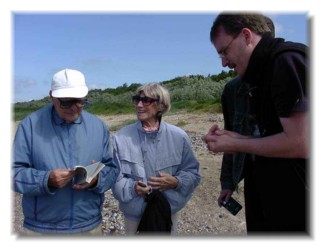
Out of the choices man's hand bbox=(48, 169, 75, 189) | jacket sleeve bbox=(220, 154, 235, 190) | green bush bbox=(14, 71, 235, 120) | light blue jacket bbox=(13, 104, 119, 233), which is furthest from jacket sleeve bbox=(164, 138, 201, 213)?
green bush bbox=(14, 71, 235, 120)

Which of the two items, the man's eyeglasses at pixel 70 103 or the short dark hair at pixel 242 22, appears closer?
the short dark hair at pixel 242 22

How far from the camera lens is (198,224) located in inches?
208

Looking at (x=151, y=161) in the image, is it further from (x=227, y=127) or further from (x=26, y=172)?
(x=26, y=172)

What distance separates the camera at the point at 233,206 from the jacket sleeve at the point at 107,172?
84 centimetres

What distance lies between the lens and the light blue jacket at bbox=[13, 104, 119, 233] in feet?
8.89

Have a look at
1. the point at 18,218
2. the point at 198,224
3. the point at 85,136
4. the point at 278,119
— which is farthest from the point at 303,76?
the point at 18,218

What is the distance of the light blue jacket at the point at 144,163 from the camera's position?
10.3ft

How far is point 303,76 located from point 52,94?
5.08 ft

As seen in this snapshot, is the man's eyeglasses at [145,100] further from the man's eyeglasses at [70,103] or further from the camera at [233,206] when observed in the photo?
the camera at [233,206]

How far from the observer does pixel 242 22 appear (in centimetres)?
246

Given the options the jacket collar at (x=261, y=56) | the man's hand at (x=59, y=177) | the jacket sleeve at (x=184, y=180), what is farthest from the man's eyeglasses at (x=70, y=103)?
the jacket collar at (x=261, y=56)

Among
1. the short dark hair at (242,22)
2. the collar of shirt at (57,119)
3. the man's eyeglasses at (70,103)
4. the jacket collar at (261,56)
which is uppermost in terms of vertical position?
the short dark hair at (242,22)

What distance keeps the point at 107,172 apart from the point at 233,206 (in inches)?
37.8
